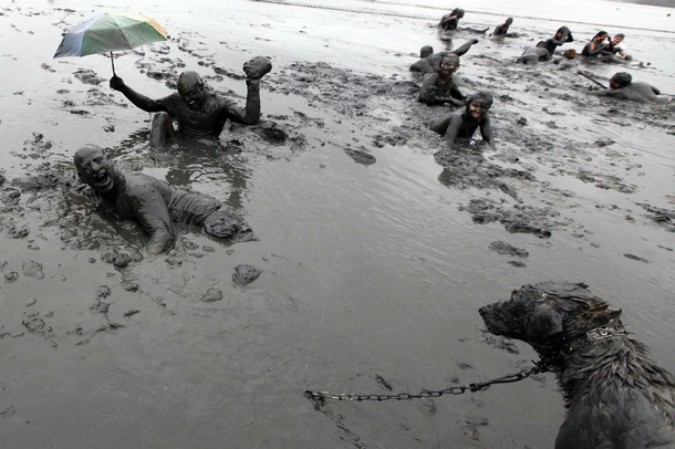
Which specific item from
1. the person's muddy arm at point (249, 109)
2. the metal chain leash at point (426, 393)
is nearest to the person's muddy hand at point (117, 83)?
the person's muddy arm at point (249, 109)

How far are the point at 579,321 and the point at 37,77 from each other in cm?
928

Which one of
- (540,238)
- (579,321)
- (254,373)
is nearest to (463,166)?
(540,238)

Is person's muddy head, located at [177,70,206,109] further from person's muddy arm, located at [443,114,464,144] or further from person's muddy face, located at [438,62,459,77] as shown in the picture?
person's muddy face, located at [438,62,459,77]

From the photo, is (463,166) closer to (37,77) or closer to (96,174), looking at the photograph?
(96,174)

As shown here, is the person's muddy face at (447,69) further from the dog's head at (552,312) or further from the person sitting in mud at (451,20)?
the person sitting in mud at (451,20)

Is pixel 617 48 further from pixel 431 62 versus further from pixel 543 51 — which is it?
pixel 431 62

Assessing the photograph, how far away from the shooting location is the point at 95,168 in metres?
4.24

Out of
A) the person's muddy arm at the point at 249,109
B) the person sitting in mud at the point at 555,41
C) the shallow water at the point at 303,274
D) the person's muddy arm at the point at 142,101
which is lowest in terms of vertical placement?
the shallow water at the point at 303,274

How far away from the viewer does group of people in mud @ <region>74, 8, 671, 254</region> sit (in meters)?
4.48

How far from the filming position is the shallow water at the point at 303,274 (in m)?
3.08

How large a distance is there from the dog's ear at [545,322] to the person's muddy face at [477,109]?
16.5 feet

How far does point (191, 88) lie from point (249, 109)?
790 millimetres

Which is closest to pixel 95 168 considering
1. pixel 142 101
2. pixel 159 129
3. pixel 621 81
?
pixel 159 129

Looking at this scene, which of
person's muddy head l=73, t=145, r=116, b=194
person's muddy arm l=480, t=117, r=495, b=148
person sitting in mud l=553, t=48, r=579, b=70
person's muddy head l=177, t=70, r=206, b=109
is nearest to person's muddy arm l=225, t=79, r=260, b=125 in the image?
person's muddy head l=177, t=70, r=206, b=109
